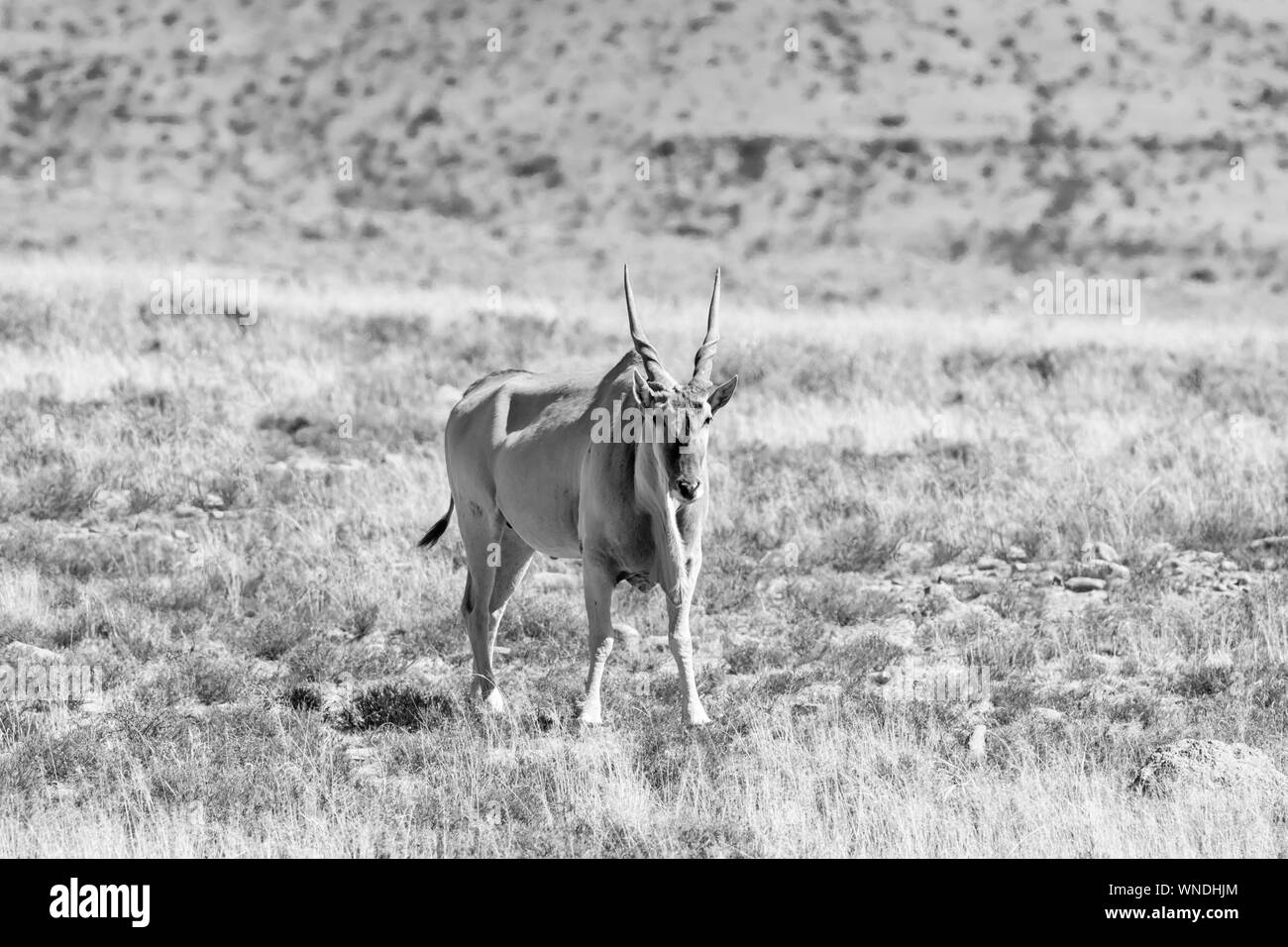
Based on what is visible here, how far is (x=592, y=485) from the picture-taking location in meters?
9.06

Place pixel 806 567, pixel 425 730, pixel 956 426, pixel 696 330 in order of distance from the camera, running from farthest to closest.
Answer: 1. pixel 696 330
2. pixel 956 426
3. pixel 806 567
4. pixel 425 730

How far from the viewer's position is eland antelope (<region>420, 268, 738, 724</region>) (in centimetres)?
836

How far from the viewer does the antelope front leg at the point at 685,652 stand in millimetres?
8812

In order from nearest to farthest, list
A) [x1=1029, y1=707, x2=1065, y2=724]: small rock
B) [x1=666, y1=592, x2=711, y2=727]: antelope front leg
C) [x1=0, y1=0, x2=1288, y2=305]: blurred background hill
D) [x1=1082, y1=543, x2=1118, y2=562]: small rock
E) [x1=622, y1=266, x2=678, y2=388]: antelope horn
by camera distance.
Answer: [x1=622, y1=266, x2=678, y2=388]: antelope horn, [x1=666, y1=592, x2=711, y2=727]: antelope front leg, [x1=1029, y1=707, x2=1065, y2=724]: small rock, [x1=1082, y1=543, x2=1118, y2=562]: small rock, [x1=0, y1=0, x2=1288, y2=305]: blurred background hill

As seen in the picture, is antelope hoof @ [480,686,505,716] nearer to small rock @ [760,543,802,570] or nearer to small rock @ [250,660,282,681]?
small rock @ [250,660,282,681]

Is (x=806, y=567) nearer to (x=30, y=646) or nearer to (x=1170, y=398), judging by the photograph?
(x=30, y=646)

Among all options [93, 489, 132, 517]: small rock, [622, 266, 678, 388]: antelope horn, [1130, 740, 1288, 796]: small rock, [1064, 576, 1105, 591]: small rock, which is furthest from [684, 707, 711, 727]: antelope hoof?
[93, 489, 132, 517]: small rock

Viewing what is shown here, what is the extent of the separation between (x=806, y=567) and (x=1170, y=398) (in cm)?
949

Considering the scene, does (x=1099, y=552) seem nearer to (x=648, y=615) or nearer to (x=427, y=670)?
(x=648, y=615)

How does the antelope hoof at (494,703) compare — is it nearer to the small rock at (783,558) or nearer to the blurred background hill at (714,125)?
the small rock at (783,558)

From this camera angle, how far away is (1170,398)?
66.6 feet

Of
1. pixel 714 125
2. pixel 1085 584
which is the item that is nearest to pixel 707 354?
pixel 1085 584
